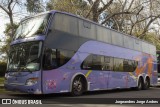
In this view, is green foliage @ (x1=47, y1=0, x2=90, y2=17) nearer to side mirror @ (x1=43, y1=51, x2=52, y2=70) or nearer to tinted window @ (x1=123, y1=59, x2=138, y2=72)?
tinted window @ (x1=123, y1=59, x2=138, y2=72)

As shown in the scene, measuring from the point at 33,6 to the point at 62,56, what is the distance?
1491 centimetres

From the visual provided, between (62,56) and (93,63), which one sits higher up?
(62,56)

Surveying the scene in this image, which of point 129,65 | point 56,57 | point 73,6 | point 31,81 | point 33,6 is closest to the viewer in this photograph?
point 31,81

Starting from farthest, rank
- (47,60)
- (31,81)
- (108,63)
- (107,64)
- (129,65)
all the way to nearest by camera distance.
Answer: (129,65) → (108,63) → (107,64) → (47,60) → (31,81)

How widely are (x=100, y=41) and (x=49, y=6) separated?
16216mm

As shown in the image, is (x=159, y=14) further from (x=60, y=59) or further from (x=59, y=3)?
(x=60, y=59)

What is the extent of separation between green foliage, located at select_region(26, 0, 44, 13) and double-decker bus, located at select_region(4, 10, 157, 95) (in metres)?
10.9

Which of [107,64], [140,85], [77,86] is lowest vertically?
[140,85]

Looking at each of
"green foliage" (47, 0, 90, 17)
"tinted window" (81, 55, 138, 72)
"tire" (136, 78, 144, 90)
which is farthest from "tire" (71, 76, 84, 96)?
"green foliage" (47, 0, 90, 17)

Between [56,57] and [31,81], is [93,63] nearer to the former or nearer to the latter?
[56,57]

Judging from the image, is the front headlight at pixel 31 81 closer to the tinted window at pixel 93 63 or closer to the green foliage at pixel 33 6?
the tinted window at pixel 93 63

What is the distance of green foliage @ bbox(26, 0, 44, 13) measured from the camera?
26.9 m

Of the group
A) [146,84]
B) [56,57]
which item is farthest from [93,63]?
[146,84]

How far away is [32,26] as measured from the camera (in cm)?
1372
